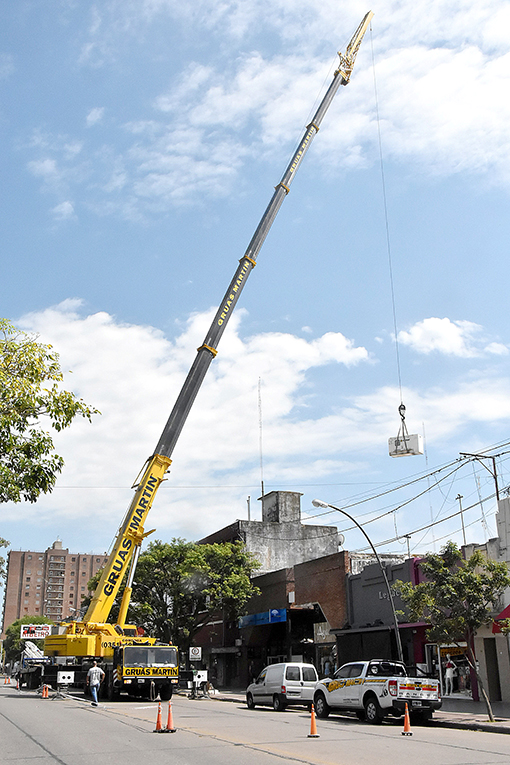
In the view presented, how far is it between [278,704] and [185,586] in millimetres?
19220

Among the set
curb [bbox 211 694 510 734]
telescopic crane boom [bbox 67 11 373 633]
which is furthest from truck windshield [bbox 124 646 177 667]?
curb [bbox 211 694 510 734]

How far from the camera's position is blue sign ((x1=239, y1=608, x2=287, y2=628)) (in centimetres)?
3953

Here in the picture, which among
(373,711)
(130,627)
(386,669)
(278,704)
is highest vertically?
(130,627)

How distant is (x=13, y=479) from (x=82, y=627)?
20739 millimetres

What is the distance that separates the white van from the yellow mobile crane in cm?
358

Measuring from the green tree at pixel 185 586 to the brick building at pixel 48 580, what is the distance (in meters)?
146

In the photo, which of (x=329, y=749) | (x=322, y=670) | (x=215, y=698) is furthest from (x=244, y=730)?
(x=322, y=670)

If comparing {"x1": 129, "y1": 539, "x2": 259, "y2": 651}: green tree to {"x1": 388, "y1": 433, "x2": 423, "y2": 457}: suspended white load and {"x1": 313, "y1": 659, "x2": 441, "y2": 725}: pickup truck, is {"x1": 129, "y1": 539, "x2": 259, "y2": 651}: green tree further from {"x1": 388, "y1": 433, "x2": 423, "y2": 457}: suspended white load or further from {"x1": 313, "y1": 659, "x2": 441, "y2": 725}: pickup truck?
{"x1": 313, "y1": 659, "x2": 441, "y2": 725}: pickup truck

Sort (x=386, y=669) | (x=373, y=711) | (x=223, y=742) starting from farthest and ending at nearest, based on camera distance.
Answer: (x=386, y=669), (x=373, y=711), (x=223, y=742)

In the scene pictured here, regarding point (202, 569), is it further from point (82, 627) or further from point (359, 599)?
point (82, 627)

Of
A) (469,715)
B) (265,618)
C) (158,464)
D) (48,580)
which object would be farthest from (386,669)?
(48,580)

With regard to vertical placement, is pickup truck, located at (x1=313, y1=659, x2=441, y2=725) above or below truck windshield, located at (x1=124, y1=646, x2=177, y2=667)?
below

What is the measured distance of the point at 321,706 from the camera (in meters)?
21.9

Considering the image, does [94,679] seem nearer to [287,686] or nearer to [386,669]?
[287,686]
